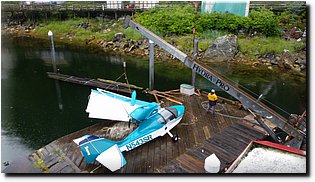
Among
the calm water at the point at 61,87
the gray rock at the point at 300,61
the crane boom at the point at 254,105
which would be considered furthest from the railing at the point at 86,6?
the crane boom at the point at 254,105

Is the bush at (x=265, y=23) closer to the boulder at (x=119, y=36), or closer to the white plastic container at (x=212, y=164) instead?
the boulder at (x=119, y=36)

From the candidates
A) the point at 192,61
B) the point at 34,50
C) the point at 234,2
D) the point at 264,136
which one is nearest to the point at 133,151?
the point at 192,61

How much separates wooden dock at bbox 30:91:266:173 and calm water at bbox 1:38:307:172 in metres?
1.59

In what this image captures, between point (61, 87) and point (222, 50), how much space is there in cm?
2003

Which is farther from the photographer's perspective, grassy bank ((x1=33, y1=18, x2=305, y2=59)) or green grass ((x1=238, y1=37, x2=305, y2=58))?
grassy bank ((x1=33, y1=18, x2=305, y2=59))

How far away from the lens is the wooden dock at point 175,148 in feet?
32.8

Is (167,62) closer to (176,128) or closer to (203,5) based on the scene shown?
(203,5)

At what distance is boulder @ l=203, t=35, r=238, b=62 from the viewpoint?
31.3m

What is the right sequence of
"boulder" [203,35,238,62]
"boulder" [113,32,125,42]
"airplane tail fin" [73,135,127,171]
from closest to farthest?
1. "airplane tail fin" [73,135,127,171]
2. "boulder" [203,35,238,62]
3. "boulder" [113,32,125,42]

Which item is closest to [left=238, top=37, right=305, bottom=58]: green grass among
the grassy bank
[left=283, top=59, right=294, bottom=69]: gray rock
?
the grassy bank

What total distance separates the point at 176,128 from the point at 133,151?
288cm

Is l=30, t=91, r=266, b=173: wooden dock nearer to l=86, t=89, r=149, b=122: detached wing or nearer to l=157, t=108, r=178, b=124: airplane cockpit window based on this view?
l=86, t=89, r=149, b=122: detached wing

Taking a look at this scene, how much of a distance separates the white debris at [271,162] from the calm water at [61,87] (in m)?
9.13

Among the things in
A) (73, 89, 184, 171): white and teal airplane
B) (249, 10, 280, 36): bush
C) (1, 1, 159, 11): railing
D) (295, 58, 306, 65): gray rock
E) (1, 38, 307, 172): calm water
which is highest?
(1, 1, 159, 11): railing
